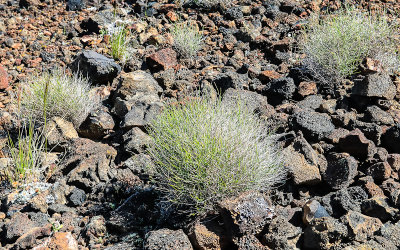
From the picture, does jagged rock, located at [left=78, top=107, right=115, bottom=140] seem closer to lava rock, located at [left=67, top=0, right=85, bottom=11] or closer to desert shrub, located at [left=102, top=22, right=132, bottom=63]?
desert shrub, located at [left=102, top=22, right=132, bottom=63]

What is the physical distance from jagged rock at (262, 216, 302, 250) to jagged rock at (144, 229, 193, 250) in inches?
19.8

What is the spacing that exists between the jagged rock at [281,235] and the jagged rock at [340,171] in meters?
0.55

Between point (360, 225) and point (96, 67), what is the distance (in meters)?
3.40

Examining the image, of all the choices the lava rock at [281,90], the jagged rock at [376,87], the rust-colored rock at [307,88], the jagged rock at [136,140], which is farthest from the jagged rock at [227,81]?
the jagged rock at [376,87]

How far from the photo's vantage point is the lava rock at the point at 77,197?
3.32 metres

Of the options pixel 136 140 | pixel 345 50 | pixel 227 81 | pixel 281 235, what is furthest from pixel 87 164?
pixel 345 50

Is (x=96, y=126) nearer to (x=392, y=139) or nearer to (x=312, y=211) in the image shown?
(x=312, y=211)

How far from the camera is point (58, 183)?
11.4ft

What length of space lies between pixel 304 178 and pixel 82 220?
1686 mm

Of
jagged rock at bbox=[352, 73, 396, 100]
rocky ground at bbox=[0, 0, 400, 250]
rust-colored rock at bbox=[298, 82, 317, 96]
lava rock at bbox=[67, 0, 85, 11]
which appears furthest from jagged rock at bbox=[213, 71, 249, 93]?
lava rock at bbox=[67, 0, 85, 11]

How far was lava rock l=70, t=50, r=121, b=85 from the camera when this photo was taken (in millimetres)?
4883

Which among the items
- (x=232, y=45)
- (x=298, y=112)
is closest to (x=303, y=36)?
(x=232, y=45)

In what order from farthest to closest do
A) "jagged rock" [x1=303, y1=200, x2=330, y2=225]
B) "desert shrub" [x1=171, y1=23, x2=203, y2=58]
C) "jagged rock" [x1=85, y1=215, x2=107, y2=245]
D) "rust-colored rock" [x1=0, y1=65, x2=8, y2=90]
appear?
"desert shrub" [x1=171, y1=23, x2=203, y2=58] → "rust-colored rock" [x1=0, y1=65, x2=8, y2=90] → "jagged rock" [x1=85, y1=215, x2=107, y2=245] → "jagged rock" [x1=303, y1=200, x2=330, y2=225]

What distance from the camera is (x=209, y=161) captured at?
9.22 feet
